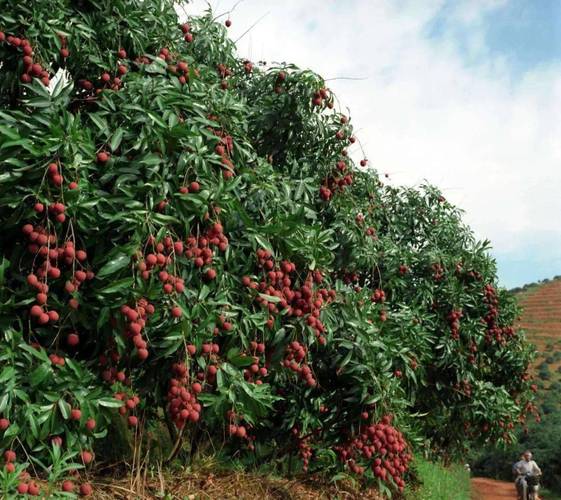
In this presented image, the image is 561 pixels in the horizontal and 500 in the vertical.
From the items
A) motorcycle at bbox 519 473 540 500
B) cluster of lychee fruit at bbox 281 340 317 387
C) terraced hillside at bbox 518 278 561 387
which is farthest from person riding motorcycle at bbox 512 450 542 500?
terraced hillside at bbox 518 278 561 387

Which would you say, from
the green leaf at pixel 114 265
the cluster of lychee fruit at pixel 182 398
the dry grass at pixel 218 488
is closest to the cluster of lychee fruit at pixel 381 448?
the dry grass at pixel 218 488

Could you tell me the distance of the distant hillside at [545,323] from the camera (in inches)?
1395

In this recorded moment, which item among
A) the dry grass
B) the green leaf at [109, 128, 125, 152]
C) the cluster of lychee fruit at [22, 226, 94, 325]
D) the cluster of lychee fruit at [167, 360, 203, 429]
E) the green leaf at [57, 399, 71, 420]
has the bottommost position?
the dry grass

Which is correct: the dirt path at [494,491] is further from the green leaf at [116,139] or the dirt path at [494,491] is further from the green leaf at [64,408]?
the green leaf at [116,139]

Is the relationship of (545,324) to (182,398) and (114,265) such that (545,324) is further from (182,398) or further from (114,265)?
(114,265)

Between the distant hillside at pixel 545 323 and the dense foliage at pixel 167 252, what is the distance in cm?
2700

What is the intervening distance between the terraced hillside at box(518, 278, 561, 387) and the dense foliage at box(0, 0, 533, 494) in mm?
26560

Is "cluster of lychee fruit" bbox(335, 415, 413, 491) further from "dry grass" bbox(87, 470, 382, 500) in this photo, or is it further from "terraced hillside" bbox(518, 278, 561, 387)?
"terraced hillside" bbox(518, 278, 561, 387)

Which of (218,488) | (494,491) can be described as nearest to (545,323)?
(494,491)

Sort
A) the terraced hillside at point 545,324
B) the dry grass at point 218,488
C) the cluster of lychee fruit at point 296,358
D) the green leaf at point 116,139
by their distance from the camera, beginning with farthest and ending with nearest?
the terraced hillside at point 545,324 < the dry grass at point 218,488 < the cluster of lychee fruit at point 296,358 < the green leaf at point 116,139

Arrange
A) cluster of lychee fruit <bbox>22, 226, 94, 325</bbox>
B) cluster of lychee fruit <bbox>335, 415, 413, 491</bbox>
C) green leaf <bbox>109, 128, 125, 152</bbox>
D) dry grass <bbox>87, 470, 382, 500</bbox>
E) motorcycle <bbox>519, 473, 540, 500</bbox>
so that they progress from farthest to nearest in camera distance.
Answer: motorcycle <bbox>519, 473, 540, 500</bbox> < cluster of lychee fruit <bbox>335, 415, 413, 491</bbox> < dry grass <bbox>87, 470, 382, 500</bbox> < green leaf <bbox>109, 128, 125, 152</bbox> < cluster of lychee fruit <bbox>22, 226, 94, 325</bbox>

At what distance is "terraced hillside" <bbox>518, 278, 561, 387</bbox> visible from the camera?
1393 inches

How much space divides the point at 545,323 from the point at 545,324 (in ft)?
1.10

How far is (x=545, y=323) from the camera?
147 feet
